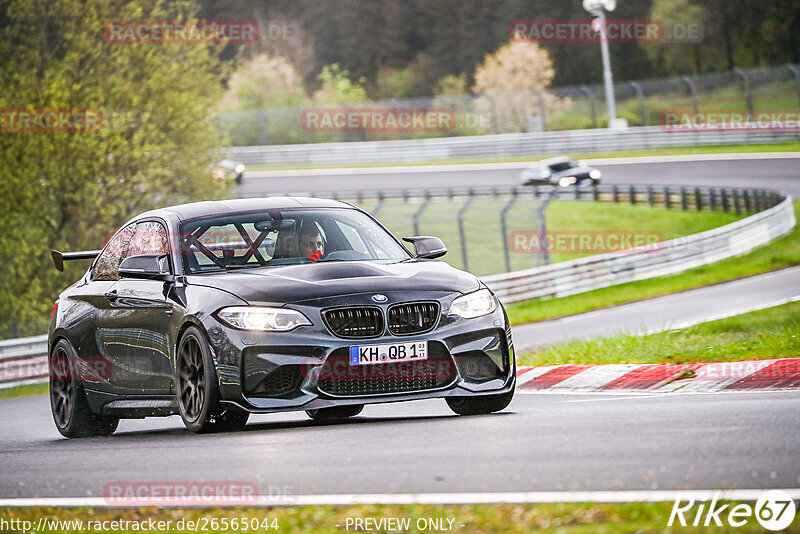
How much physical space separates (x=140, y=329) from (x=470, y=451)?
3.58 meters

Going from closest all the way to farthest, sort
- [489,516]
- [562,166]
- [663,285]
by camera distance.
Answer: [489,516]
[663,285]
[562,166]

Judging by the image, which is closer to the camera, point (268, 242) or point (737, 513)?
point (737, 513)

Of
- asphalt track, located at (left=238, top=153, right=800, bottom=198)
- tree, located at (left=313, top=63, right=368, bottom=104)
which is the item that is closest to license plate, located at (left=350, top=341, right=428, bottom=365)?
asphalt track, located at (left=238, top=153, right=800, bottom=198)

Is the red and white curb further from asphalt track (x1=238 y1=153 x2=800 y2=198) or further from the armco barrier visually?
asphalt track (x1=238 y1=153 x2=800 y2=198)

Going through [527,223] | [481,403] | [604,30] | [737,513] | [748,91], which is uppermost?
[604,30]

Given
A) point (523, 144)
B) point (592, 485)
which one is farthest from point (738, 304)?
point (523, 144)

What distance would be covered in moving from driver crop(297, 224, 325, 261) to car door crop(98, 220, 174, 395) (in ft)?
3.31

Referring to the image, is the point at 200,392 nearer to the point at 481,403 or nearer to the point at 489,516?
the point at 481,403

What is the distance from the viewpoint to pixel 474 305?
9.30m

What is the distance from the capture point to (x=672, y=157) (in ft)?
183

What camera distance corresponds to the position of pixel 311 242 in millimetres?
10000

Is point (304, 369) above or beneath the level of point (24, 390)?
above

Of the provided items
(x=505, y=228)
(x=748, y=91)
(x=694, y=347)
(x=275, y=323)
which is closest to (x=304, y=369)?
(x=275, y=323)

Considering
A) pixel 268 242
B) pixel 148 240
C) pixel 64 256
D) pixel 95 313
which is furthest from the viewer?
pixel 64 256
